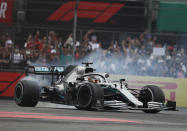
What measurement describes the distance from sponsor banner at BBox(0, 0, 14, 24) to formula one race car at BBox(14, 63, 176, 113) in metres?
10.1

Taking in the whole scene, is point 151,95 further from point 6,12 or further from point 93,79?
point 6,12

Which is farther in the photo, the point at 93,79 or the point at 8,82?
the point at 8,82

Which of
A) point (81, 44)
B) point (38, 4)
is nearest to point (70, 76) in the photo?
point (81, 44)

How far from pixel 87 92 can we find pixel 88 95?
10 cm

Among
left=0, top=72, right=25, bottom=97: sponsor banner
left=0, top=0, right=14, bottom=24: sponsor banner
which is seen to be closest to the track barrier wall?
left=0, top=72, right=25, bottom=97: sponsor banner

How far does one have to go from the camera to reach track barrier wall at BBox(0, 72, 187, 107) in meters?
19.3

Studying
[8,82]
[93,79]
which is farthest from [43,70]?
[8,82]

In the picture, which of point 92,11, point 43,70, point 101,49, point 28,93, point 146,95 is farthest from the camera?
point 92,11

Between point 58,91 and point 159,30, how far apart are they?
545 inches

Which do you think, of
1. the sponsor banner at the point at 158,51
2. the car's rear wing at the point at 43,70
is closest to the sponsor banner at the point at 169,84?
the sponsor banner at the point at 158,51

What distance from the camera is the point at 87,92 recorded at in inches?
485

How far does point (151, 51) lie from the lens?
19.8 metres

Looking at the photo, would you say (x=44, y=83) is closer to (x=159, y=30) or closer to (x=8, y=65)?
(x=8, y=65)

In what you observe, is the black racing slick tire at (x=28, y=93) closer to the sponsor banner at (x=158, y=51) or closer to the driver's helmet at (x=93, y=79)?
the driver's helmet at (x=93, y=79)
